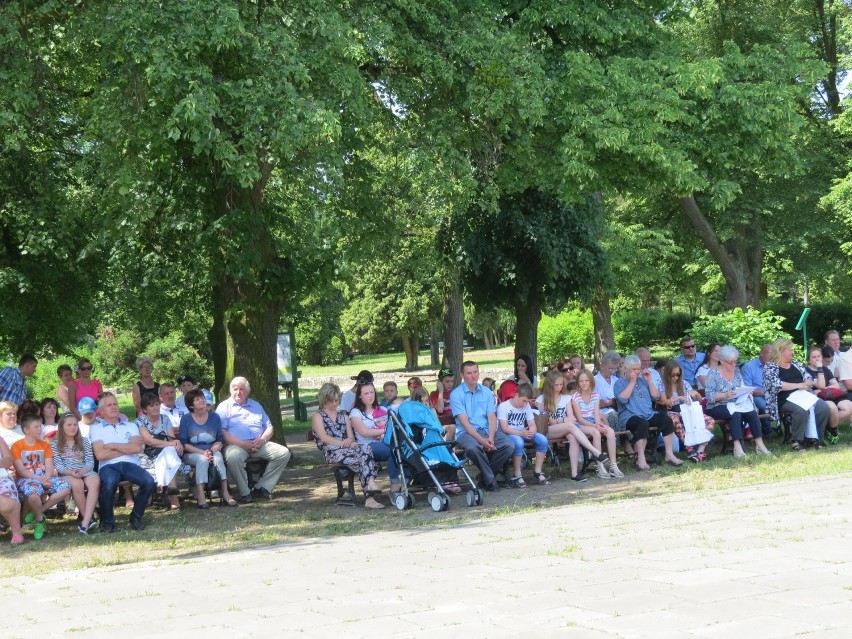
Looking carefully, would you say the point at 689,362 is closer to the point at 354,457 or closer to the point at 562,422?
the point at 562,422

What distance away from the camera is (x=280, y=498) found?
12.9 metres

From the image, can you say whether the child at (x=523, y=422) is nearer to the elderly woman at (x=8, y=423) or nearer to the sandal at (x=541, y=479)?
the sandal at (x=541, y=479)

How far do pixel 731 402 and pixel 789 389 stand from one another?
1.18 m

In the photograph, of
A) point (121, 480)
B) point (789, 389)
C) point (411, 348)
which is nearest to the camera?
point (121, 480)

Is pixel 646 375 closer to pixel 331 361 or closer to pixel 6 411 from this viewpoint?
pixel 6 411

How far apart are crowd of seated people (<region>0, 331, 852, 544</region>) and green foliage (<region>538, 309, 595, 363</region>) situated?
2736 centimetres

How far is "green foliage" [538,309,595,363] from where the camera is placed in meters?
43.7

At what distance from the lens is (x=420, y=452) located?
11430 mm

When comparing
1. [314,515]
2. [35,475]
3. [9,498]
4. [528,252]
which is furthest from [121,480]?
[528,252]

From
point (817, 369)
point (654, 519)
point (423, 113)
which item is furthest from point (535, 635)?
point (817, 369)

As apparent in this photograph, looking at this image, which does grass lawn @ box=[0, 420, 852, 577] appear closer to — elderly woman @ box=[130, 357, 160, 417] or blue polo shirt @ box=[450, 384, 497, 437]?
blue polo shirt @ box=[450, 384, 497, 437]

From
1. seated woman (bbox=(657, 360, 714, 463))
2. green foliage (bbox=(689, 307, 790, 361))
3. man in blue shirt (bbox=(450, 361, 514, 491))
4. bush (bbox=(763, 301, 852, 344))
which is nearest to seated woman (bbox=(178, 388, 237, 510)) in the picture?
man in blue shirt (bbox=(450, 361, 514, 491))

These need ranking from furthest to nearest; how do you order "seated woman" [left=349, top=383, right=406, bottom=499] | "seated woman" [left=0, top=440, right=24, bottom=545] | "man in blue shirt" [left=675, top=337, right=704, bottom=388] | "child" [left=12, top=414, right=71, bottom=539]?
"man in blue shirt" [left=675, top=337, right=704, bottom=388] → "seated woman" [left=349, top=383, right=406, bottom=499] → "child" [left=12, top=414, right=71, bottom=539] → "seated woman" [left=0, top=440, right=24, bottom=545]

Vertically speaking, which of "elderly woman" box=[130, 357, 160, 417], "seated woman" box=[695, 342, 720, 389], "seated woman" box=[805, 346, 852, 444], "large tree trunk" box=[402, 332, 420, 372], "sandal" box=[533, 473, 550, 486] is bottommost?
"sandal" box=[533, 473, 550, 486]
